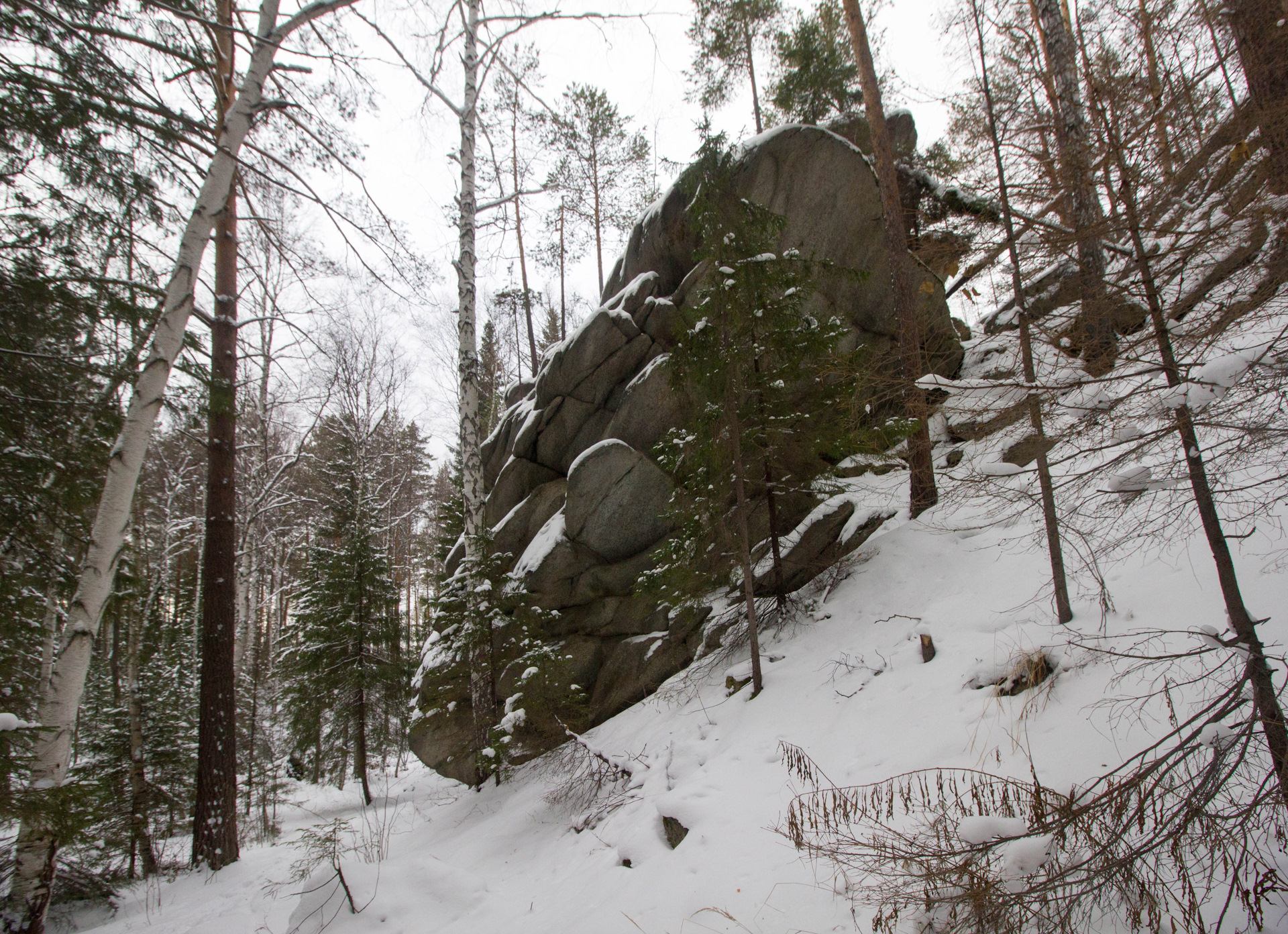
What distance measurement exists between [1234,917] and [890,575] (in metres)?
4.70

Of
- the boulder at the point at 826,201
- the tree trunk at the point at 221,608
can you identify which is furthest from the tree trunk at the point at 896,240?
the tree trunk at the point at 221,608

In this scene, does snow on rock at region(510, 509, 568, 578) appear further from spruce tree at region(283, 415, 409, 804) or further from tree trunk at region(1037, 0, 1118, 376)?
tree trunk at region(1037, 0, 1118, 376)

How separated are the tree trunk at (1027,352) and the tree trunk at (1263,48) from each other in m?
1.14

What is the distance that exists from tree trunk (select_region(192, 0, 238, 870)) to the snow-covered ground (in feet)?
1.82

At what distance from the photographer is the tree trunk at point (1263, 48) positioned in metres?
2.92

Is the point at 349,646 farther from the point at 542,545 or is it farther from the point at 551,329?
the point at 551,329

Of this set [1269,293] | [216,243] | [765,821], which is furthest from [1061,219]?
[216,243]

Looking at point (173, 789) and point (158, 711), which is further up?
point (158, 711)

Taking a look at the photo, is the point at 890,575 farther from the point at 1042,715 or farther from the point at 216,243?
the point at 216,243

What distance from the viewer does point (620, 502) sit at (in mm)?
9883

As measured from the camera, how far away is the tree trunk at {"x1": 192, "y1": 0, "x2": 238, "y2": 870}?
6781 mm

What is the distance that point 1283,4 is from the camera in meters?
3.14

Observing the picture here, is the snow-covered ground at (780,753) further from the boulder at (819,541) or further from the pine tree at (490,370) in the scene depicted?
the pine tree at (490,370)

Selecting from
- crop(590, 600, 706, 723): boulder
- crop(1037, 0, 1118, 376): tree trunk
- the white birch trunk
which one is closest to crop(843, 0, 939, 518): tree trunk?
crop(590, 600, 706, 723): boulder
